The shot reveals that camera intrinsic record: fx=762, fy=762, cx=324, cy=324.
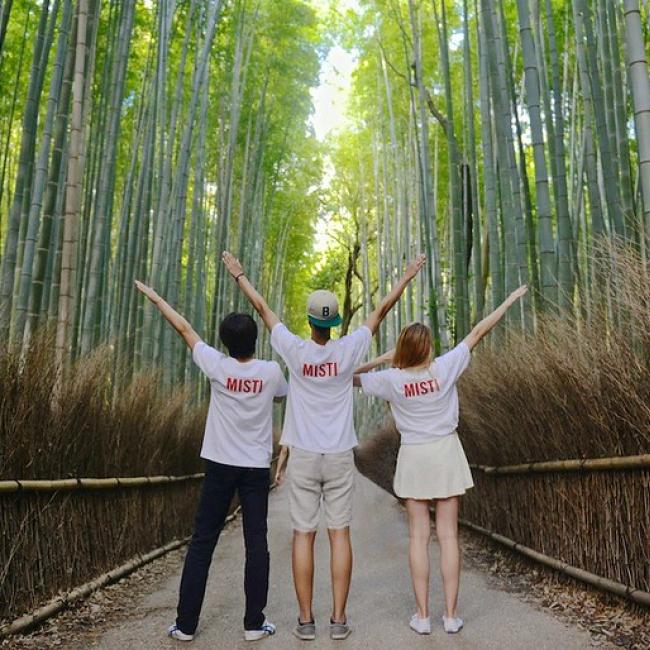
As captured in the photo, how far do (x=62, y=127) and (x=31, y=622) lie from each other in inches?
104

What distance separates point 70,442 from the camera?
2990 mm

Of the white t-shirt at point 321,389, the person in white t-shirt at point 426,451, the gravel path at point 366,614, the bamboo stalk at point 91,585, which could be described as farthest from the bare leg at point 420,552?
the bamboo stalk at point 91,585

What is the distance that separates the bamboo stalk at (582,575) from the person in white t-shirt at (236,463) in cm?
115

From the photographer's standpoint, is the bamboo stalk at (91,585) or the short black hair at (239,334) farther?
the short black hair at (239,334)

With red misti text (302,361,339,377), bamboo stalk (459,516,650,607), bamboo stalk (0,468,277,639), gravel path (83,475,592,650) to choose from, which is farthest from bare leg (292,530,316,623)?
bamboo stalk (459,516,650,607)

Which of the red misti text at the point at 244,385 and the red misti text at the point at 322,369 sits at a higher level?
the red misti text at the point at 322,369

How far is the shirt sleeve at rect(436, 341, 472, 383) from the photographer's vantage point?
8.75 feet

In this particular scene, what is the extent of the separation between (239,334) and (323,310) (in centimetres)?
31

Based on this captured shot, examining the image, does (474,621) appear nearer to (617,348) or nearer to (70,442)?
(617,348)

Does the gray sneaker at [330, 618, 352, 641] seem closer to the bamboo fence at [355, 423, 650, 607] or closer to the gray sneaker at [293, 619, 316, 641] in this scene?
the gray sneaker at [293, 619, 316, 641]

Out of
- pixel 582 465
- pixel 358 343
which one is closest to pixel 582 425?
pixel 582 465

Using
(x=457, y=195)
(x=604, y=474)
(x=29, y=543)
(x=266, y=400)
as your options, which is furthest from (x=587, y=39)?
(x=29, y=543)

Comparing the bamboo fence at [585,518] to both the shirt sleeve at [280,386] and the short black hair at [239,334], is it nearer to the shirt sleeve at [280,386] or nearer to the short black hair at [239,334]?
the shirt sleeve at [280,386]

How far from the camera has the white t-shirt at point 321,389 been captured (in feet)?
8.34
